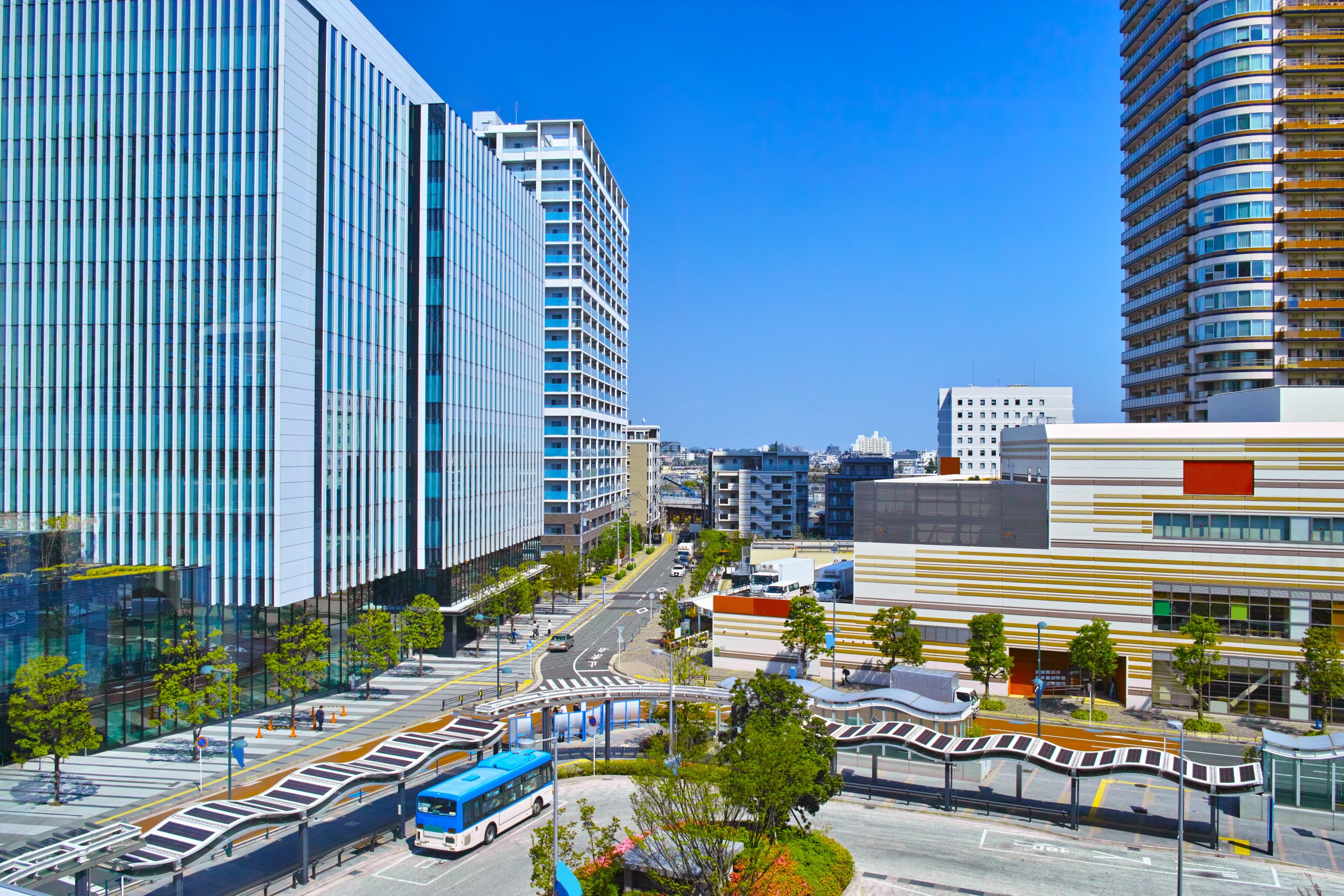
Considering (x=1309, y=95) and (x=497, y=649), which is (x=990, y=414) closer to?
(x=1309, y=95)

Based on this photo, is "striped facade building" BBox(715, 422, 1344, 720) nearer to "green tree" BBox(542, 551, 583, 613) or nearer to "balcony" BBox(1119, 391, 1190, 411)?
"balcony" BBox(1119, 391, 1190, 411)

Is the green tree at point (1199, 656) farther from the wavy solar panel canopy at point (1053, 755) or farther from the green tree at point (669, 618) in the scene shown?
the green tree at point (669, 618)

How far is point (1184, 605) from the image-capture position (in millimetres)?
50812

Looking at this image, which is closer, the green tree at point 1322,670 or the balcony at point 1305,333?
the green tree at point 1322,670

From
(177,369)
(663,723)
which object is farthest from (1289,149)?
(177,369)

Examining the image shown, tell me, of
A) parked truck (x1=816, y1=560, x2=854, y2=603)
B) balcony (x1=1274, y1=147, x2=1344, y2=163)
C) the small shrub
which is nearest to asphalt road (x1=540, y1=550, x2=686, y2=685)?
parked truck (x1=816, y1=560, x2=854, y2=603)

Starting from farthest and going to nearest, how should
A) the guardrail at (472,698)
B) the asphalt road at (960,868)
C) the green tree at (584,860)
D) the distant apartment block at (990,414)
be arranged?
the distant apartment block at (990,414) < the guardrail at (472,698) < the asphalt road at (960,868) < the green tree at (584,860)

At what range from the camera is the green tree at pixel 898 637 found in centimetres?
5306

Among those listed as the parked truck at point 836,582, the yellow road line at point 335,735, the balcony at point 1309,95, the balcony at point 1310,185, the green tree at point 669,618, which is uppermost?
the balcony at point 1309,95

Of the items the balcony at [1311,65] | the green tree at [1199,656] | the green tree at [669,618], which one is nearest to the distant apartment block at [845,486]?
the green tree at [669,618]

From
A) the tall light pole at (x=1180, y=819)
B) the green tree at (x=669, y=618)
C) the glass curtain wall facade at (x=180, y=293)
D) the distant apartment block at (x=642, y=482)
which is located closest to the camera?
the tall light pole at (x=1180, y=819)

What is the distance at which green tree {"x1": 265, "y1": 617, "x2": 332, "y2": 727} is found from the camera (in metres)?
47.2

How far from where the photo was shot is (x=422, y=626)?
192 ft

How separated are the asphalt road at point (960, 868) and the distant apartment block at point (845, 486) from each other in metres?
106
